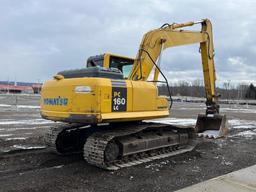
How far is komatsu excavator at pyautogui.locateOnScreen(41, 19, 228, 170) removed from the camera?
7.03 meters

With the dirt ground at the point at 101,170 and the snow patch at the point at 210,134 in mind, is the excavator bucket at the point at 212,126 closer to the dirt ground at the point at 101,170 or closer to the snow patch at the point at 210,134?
the snow patch at the point at 210,134

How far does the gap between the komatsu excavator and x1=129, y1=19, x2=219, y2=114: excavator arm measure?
27 millimetres

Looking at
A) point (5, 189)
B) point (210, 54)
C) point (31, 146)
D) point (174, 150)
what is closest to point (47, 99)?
point (31, 146)

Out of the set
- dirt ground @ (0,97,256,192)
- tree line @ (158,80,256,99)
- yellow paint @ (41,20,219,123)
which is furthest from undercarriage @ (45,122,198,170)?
tree line @ (158,80,256,99)

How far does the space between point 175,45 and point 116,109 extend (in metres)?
3.70

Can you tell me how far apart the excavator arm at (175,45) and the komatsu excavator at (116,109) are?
3 cm

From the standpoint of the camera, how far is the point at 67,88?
7371mm

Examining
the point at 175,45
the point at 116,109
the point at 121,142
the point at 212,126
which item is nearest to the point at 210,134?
the point at 212,126

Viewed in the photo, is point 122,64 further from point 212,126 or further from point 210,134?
point 212,126

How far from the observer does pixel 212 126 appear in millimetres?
12547

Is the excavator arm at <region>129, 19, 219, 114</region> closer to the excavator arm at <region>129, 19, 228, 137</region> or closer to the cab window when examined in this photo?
the excavator arm at <region>129, 19, 228, 137</region>

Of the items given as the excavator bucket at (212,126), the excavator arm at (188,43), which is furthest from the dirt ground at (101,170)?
the excavator arm at (188,43)

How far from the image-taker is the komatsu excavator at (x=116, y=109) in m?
7.03

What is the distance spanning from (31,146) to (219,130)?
655 centimetres
